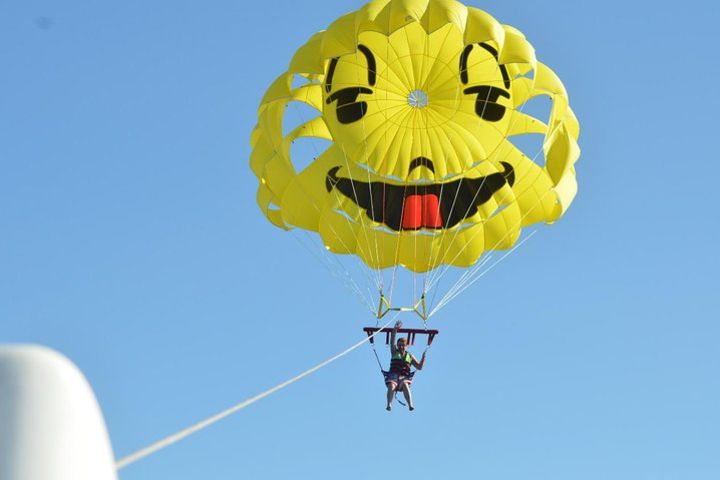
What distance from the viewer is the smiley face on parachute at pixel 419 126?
1418cm

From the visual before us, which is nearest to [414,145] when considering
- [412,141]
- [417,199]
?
[412,141]

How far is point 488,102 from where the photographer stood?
14.2 metres

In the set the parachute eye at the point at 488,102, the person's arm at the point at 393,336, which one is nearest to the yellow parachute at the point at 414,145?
the parachute eye at the point at 488,102

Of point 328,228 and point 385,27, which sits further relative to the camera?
point 328,228

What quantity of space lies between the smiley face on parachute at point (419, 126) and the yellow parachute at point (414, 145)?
0.05ft

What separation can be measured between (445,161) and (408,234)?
1294 mm

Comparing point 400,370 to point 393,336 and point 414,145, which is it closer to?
point 393,336

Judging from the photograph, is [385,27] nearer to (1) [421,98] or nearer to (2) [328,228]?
(1) [421,98]

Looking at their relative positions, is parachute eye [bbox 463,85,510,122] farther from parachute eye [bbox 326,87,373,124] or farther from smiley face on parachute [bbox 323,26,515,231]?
parachute eye [bbox 326,87,373,124]

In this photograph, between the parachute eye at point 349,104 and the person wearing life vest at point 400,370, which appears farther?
the parachute eye at point 349,104

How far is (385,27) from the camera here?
12984 millimetres

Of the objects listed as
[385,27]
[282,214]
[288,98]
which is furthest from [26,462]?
[282,214]

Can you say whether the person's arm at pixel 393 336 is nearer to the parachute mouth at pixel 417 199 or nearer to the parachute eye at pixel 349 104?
the parachute mouth at pixel 417 199

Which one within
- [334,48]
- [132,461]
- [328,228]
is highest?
[334,48]
